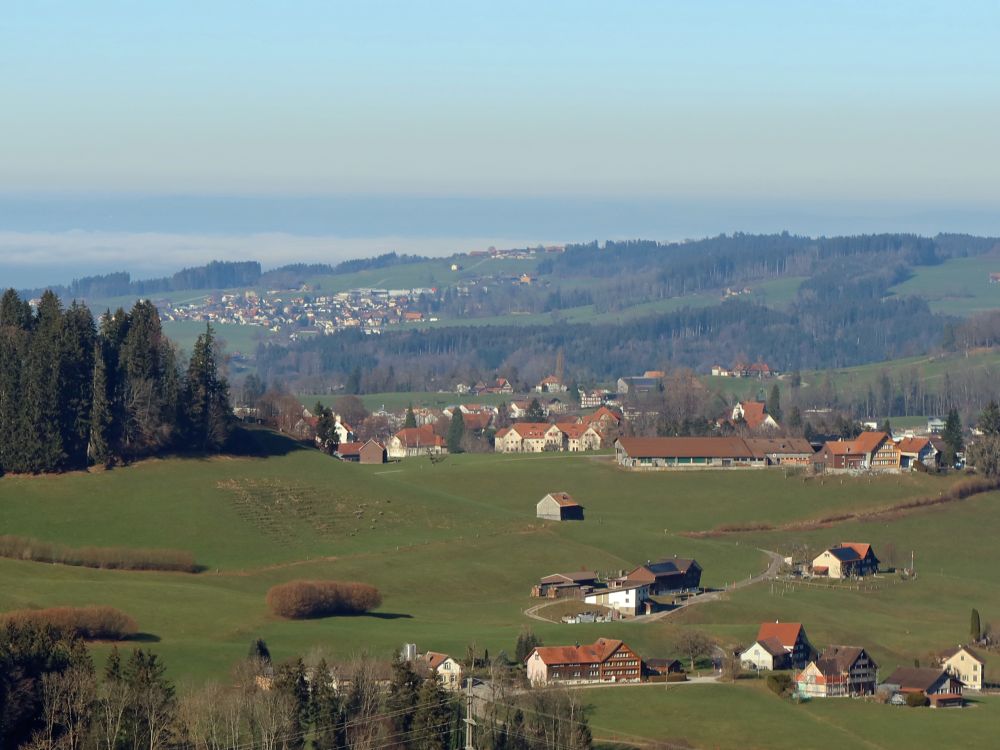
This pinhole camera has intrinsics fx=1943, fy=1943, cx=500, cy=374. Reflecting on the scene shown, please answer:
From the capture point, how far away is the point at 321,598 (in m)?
91.8

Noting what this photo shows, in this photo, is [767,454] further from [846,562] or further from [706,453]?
[846,562]

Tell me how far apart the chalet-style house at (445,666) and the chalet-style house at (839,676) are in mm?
14533

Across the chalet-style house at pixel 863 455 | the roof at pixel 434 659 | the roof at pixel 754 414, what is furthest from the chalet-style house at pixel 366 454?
the roof at pixel 434 659

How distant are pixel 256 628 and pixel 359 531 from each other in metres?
24.8

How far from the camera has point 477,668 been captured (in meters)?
78.7

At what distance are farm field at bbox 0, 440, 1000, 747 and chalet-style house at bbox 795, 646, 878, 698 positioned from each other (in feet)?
7.48

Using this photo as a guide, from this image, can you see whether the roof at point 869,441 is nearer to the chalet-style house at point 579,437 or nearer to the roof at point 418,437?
the chalet-style house at point 579,437

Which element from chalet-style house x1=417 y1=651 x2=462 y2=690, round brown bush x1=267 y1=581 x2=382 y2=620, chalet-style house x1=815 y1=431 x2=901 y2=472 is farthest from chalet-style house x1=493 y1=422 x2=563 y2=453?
chalet-style house x1=417 y1=651 x2=462 y2=690

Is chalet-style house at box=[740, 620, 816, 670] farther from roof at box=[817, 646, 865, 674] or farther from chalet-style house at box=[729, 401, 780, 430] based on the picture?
chalet-style house at box=[729, 401, 780, 430]

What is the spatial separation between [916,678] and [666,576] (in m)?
23.2

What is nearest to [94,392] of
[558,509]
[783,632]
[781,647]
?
[558,509]

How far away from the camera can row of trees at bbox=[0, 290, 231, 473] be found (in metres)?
112

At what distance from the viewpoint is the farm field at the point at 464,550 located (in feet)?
276

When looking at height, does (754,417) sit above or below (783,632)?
above
